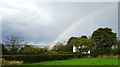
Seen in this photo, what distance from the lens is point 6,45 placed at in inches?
686

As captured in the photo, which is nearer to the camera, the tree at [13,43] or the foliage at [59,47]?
the tree at [13,43]

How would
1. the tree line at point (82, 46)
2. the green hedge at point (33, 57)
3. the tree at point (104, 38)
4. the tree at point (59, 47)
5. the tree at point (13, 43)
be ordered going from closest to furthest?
the green hedge at point (33, 57) < the tree at point (13, 43) < the tree line at point (82, 46) < the tree at point (59, 47) < the tree at point (104, 38)

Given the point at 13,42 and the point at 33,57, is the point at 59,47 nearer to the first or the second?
the point at 13,42

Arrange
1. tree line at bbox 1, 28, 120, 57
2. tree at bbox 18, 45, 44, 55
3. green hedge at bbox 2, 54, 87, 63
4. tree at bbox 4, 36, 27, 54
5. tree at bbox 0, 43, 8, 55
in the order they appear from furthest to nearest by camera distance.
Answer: tree line at bbox 1, 28, 120, 57
tree at bbox 4, 36, 27, 54
tree at bbox 18, 45, 44, 55
tree at bbox 0, 43, 8, 55
green hedge at bbox 2, 54, 87, 63

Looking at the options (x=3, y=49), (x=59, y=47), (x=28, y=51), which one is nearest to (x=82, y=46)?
(x=59, y=47)

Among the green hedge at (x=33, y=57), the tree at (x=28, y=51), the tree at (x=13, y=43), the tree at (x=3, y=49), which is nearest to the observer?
the green hedge at (x=33, y=57)

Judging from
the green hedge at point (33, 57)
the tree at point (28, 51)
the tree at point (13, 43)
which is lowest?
the green hedge at point (33, 57)

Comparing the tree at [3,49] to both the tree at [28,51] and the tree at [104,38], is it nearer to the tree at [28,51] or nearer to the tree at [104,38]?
the tree at [28,51]

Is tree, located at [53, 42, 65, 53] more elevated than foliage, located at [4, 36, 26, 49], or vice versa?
foliage, located at [4, 36, 26, 49]

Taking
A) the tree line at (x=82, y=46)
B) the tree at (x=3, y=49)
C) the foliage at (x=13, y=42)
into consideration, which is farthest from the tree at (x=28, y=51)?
the tree at (x=3, y=49)

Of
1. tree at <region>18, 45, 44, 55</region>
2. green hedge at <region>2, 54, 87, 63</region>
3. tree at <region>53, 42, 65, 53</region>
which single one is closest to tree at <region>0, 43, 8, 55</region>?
tree at <region>18, 45, 44, 55</region>

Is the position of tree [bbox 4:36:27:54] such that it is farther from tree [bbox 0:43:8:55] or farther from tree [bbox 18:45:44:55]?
tree [bbox 18:45:44:55]

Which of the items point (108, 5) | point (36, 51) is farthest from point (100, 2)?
point (36, 51)

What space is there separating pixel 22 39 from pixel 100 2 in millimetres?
12914
